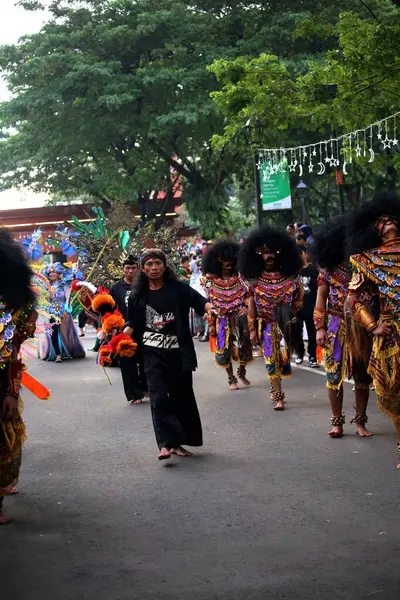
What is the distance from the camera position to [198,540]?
578 cm

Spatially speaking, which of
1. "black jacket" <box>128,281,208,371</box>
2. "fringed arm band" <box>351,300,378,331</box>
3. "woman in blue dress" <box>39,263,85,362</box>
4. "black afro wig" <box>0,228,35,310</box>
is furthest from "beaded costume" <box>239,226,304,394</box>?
"woman in blue dress" <box>39,263,85,362</box>

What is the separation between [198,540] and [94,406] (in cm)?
648

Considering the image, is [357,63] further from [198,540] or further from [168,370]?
[198,540]

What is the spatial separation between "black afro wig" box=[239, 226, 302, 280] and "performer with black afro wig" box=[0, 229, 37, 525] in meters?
4.84

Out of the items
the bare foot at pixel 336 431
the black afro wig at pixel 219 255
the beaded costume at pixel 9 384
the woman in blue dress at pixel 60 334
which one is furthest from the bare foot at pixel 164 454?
the woman in blue dress at pixel 60 334

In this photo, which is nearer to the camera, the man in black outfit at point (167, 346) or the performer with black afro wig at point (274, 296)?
the man in black outfit at point (167, 346)

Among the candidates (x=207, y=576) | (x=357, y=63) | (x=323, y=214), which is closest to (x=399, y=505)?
(x=207, y=576)

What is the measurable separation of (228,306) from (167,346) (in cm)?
471

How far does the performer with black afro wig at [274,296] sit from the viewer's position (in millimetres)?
11008

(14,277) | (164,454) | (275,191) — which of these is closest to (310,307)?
(164,454)

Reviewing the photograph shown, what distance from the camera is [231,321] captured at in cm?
1332

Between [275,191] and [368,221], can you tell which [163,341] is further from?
[275,191]

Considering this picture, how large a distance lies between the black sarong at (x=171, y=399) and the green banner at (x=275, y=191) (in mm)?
17149

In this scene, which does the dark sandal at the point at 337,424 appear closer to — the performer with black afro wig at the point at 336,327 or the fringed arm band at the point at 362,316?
the performer with black afro wig at the point at 336,327
